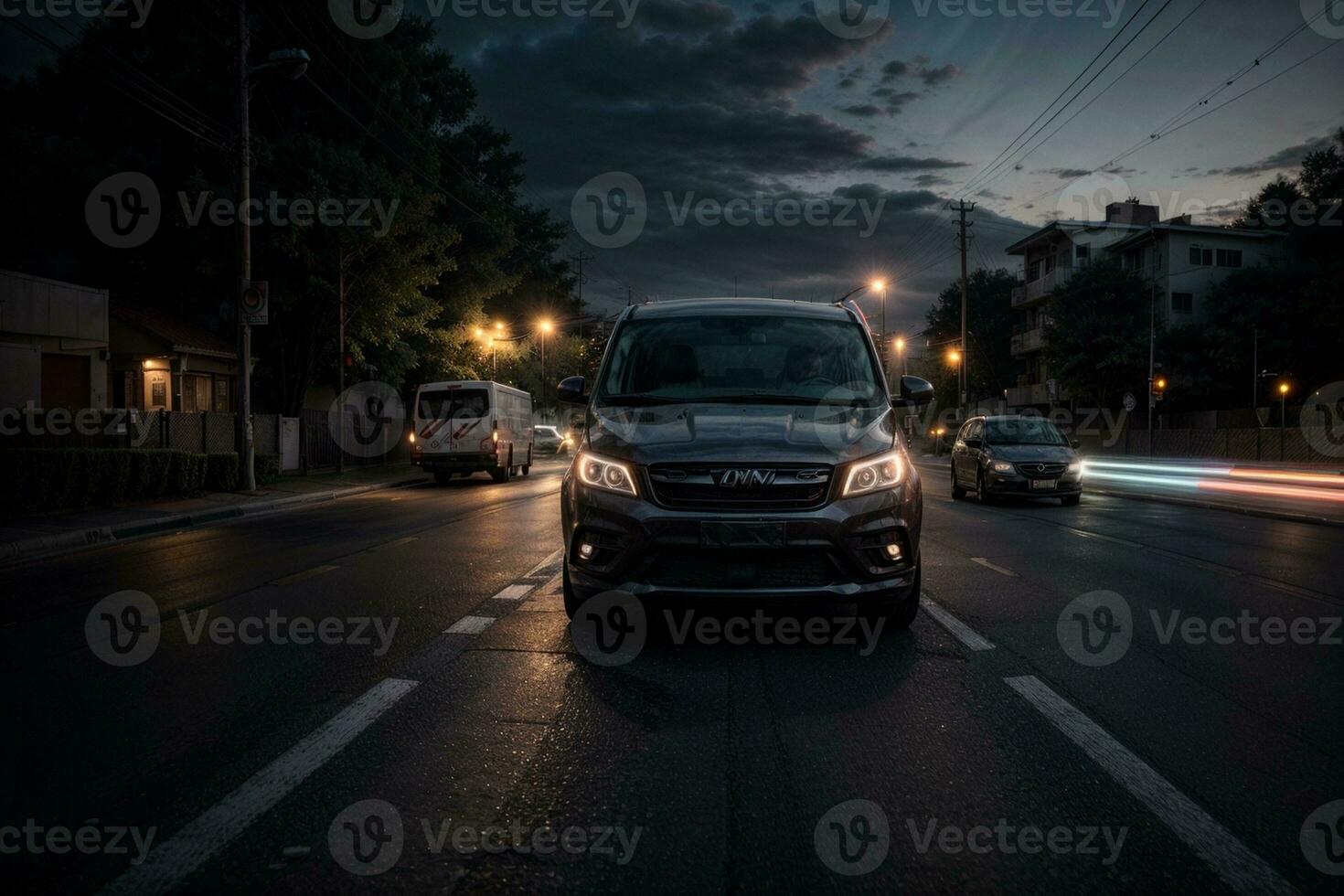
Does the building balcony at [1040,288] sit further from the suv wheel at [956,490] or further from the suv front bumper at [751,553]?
the suv front bumper at [751,553]

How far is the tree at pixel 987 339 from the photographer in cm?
7869

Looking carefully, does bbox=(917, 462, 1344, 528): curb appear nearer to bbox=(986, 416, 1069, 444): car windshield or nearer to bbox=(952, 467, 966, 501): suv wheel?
bbox=(986, 416, 1069, 444): car windshield

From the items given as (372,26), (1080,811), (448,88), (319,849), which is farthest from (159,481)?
(448,88)

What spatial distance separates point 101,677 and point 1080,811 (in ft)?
15.3

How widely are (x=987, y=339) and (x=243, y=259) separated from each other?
2762 inches

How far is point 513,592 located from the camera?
762 cm

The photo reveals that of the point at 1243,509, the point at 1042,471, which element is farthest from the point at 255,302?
the point at 1243,509

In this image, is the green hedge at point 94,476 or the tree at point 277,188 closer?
the green hedge at point 94,476

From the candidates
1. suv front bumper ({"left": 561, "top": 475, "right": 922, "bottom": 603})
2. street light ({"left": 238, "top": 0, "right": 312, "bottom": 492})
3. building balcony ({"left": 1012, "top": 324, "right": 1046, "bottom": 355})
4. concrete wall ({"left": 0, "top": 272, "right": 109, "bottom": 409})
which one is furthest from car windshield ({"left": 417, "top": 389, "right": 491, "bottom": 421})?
building balcony ({"left": 1012, "top": 324, "right": 1046, "bottom": 355})

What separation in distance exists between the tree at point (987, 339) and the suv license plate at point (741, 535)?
244 ft

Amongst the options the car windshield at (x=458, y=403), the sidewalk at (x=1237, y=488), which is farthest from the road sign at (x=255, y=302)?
the sidewalk at (x=1237, y=488)

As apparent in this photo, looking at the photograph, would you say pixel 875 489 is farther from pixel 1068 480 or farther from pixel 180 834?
pixel 1068 480

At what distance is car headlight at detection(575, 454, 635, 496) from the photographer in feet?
17.6

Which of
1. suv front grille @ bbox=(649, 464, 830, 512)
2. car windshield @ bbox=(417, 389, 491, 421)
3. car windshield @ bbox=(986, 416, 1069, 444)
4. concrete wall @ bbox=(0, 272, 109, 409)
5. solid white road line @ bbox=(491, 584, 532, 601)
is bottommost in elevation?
solid white road line @ bbox=(491, 584, 532, 601)
